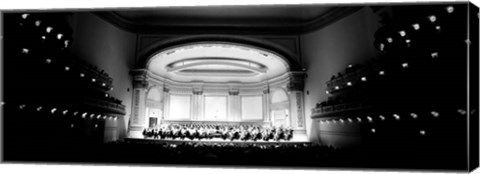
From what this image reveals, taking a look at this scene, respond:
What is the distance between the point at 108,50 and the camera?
366cm

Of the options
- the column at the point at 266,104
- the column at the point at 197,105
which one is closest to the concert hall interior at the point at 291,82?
the column at the point at 266,104

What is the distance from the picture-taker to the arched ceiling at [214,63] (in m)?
4.87

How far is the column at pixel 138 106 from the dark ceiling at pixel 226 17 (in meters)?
0.71

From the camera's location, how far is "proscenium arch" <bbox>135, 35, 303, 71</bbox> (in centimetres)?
405

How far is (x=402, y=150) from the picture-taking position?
2.93m

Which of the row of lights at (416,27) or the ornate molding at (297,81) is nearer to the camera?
the row of lights at (416,27)

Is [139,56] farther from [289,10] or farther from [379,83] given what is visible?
[379,83]

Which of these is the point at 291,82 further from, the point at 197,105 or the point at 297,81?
the point at 197,105

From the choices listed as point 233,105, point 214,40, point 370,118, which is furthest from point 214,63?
point 370,118

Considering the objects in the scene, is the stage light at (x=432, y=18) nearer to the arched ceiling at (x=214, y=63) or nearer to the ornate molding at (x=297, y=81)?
the ornate molding at (x=297, y=81)

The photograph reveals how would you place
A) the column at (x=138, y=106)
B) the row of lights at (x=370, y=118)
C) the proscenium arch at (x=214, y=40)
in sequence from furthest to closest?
the proscenium arch at (x=214, y=40) → the column at (x=138, y=106) → the row of lights at (x=370, y=118)

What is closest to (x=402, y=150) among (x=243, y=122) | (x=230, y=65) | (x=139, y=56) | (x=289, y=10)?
(x=289, y=10)

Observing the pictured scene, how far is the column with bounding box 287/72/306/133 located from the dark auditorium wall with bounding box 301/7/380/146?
105 mm

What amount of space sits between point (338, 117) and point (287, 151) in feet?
3.16
